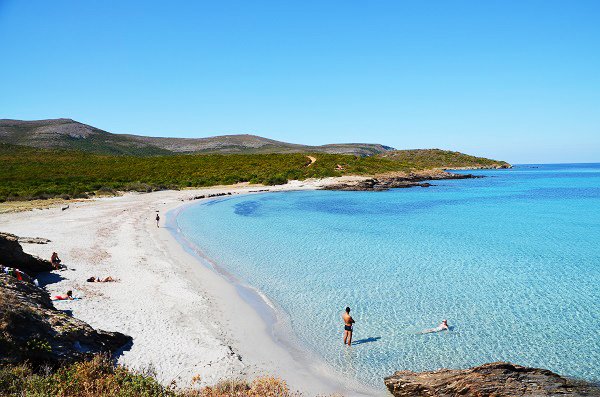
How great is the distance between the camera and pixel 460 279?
1798cm

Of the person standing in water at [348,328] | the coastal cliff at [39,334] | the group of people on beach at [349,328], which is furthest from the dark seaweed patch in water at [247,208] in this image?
the coastal cliff at [39,334]

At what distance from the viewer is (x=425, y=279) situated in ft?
58.6

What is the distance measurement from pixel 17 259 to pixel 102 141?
5936 inches

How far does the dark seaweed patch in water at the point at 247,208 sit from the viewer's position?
3997 centimetres

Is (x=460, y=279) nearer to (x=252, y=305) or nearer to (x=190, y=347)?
(x=252, y=305)

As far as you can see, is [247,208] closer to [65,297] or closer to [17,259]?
[17,259]

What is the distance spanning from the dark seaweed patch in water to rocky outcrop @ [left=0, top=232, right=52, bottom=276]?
76.2 ft

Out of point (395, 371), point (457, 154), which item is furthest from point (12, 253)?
point (457, 154)

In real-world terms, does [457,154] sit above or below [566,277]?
above

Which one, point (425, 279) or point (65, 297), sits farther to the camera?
point (425, 279)

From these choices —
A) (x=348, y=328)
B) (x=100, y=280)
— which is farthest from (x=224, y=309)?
(x=100, y=280)

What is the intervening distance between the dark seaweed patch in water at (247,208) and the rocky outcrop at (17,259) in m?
23.2

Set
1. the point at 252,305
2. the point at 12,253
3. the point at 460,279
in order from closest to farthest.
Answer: the point at 252,305 < the point at 12,253 < the point at 460,279

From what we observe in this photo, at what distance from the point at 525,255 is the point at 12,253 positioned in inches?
1041
